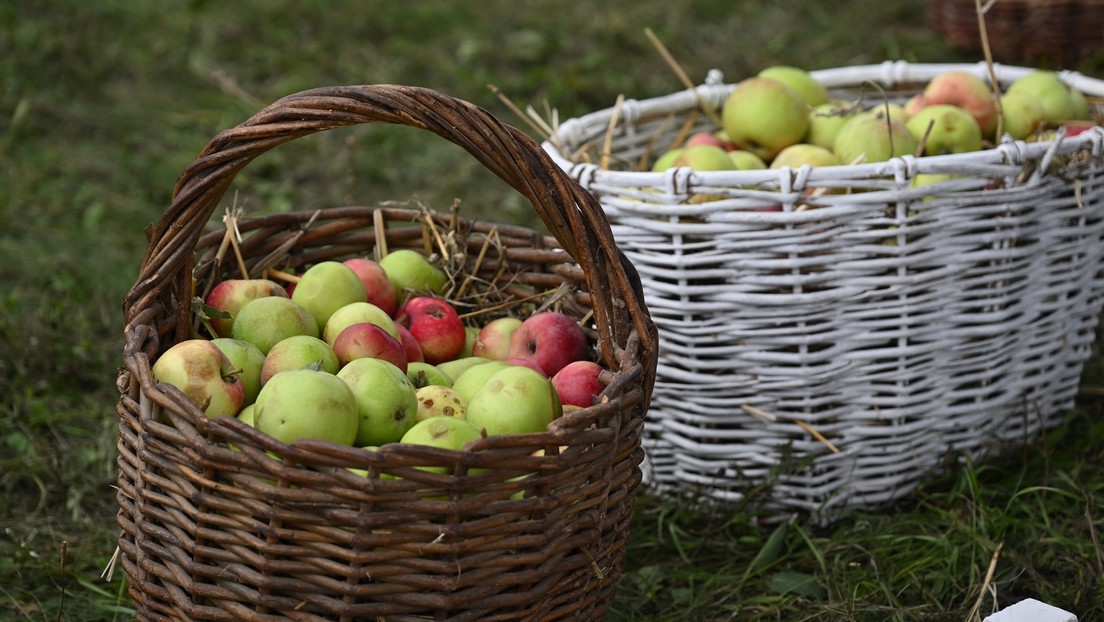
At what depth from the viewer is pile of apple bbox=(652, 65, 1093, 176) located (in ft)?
6.70

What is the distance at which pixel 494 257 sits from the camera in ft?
5.91

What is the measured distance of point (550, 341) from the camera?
1.54 meters

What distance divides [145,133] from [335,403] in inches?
119

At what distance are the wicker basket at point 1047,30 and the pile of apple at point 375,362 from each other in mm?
2886

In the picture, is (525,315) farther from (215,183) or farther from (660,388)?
(215,183)

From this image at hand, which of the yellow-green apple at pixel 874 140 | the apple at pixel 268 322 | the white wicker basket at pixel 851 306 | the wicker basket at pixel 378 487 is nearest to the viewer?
the wicker basket at pixel 378 487

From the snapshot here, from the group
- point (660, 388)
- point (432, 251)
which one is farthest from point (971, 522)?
point (432, 251)

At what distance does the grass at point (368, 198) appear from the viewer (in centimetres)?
178

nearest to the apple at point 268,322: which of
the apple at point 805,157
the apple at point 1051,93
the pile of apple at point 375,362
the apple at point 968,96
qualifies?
the pile of apple at point 375,362

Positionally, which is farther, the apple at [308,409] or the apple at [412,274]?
the apple at [412,274]

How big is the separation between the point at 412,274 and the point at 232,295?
300 mm

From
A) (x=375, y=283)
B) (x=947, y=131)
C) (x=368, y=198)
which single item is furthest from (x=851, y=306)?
(x=368, y=198)

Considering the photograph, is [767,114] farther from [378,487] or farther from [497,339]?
[378,487]

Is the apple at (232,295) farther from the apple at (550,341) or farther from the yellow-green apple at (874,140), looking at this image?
the yellow-green apple at (874,140)
